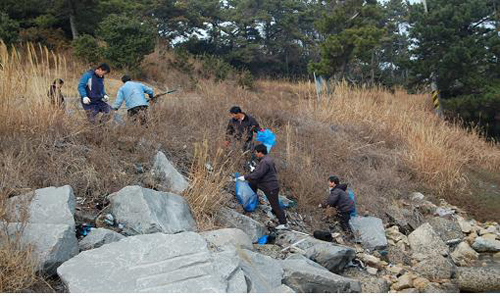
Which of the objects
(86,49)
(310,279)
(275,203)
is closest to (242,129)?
(275,203)

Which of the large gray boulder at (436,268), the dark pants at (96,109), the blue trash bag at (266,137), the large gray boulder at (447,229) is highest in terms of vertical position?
the dark pants at (96,109)

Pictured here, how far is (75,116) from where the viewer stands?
6.74 m

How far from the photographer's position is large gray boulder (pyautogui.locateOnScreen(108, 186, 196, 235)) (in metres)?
4.84

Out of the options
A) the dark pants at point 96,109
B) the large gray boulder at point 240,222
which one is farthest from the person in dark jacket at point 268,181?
the dark pants at point 96,109

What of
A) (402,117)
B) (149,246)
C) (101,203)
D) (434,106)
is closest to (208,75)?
(402,117)

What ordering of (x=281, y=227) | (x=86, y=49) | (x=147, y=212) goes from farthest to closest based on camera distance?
(x=86, y=49) → (x=281, y=227) → (x=147, y=212)

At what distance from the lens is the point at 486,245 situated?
791 centimetres

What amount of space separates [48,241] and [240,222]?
8.11 ft

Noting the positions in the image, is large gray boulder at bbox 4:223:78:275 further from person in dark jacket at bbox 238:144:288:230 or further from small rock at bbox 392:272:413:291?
small rock at bbox 392:272:413:291

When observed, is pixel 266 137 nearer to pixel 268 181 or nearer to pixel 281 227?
pixel 268 181

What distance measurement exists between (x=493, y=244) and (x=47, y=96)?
23.6 feet

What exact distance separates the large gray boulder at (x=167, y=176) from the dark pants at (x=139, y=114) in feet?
3.78

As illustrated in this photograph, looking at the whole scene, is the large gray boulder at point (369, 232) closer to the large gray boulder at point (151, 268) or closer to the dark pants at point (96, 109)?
the large gray boulder at point (151, 268)

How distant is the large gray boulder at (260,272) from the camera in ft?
13.3
